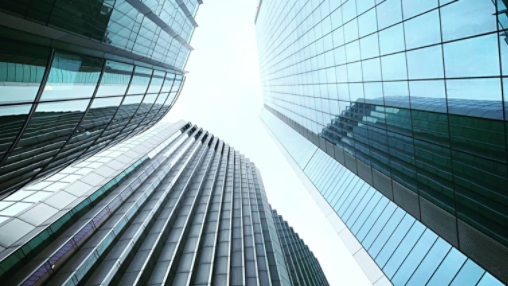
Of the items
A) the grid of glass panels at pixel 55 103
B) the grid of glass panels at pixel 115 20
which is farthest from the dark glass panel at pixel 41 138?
the grid of glass panels at pixel 115 20

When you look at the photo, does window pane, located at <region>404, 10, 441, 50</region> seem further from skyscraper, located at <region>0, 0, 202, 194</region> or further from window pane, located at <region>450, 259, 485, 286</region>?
skyscraper, located at <region>0, 0, 202, 194</region>

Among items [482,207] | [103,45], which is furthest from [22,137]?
[482,207]

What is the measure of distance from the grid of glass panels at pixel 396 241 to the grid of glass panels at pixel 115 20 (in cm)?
2010

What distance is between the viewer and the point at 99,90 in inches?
553

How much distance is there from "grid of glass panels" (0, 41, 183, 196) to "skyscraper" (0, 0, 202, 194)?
38mm

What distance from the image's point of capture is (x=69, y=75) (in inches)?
452

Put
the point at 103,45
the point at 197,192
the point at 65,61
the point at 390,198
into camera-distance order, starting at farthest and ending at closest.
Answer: the point at 197,192
the point at 390,198
the point at 103,45
the point at 65,61

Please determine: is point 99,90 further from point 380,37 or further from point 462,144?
point 462,144

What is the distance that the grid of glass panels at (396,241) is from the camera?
1395cm

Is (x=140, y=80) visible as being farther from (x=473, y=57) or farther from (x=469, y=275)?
(x=469, y=275)

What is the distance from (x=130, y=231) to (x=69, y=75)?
12764 millimetres

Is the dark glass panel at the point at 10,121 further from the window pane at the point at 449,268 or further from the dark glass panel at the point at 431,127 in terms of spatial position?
the window pane at the point at 449,268

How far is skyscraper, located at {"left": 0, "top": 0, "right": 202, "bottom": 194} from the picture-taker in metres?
9.19

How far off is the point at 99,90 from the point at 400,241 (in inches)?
824
